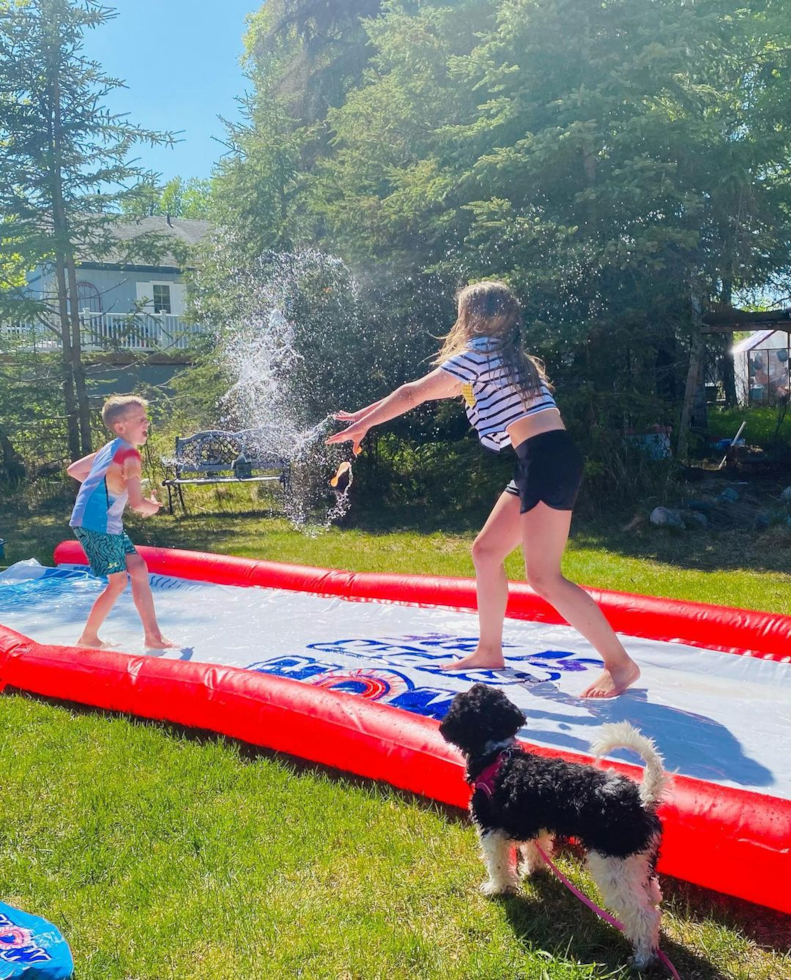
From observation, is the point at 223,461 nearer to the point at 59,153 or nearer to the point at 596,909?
the point at 59,153

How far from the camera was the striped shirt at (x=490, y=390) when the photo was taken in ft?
13.8

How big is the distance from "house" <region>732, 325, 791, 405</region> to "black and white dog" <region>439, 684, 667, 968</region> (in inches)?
801

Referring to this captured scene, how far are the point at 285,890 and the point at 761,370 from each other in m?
25.9

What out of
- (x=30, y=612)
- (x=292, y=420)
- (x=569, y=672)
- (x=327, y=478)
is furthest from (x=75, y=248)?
(x=569, y=672)

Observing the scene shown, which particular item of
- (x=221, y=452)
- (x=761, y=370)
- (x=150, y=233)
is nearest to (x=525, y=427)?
(x=221, y=452)

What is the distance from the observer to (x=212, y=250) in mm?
17781

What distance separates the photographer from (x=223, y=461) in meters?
14.5

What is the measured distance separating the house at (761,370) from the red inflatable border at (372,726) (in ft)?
61.8

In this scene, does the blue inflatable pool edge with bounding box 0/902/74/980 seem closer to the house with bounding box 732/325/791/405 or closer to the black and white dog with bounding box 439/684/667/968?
the black and white dog with bounding box 439/684/667/968

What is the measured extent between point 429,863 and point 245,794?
88 cm

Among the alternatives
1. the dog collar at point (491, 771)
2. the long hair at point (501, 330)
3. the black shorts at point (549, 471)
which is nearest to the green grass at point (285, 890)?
the dog collar at point (491, 771)

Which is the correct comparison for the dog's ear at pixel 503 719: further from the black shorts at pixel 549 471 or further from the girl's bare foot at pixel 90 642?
the girl's bare foot at pixel 90 642

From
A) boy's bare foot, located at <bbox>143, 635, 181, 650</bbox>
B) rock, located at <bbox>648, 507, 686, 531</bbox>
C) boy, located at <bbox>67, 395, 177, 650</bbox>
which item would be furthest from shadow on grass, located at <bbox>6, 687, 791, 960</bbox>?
rock, located at <bbox>648, 507, 686, 531</bbox>

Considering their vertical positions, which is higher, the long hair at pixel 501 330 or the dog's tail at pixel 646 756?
the long hair at pixel 501 330
